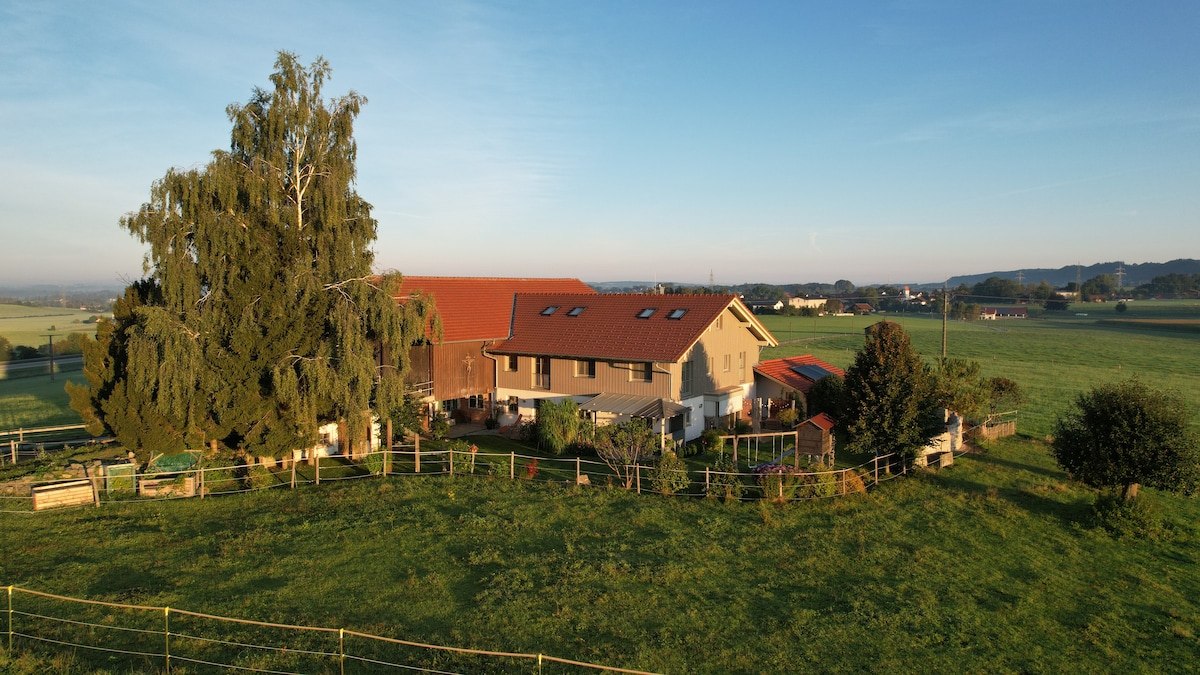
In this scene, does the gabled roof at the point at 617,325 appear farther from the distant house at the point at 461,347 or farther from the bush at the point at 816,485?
the bush at the point at 816,485

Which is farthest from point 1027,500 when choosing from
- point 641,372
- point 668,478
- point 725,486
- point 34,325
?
point 34,325

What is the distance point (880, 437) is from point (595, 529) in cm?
1173

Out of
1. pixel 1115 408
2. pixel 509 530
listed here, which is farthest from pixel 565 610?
pixel 1115 408

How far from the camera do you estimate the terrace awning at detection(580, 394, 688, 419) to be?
25594 millimetres

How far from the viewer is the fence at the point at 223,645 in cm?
1005

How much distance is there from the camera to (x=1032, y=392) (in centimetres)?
4594

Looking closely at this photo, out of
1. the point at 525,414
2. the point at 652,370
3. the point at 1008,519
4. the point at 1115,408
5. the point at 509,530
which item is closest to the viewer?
the point at 509,530

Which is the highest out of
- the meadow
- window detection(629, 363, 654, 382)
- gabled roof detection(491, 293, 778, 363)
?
gabled roof detection(491, 293, 778, 363)

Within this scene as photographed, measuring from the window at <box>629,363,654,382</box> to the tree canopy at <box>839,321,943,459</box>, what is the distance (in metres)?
7.88

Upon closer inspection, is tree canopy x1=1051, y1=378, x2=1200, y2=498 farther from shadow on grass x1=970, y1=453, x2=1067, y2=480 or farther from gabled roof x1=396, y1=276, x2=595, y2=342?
gabled roof x1=396, y1=276, x2=595, y2=342

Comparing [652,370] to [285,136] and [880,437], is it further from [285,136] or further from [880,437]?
[285,136]

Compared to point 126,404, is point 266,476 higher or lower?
lower

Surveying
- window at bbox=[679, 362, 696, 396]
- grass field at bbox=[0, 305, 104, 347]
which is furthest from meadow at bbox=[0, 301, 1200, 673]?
grass field at bbox=[0, 305, 104, 347]

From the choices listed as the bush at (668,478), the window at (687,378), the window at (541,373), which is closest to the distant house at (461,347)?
the window at (541,373)
